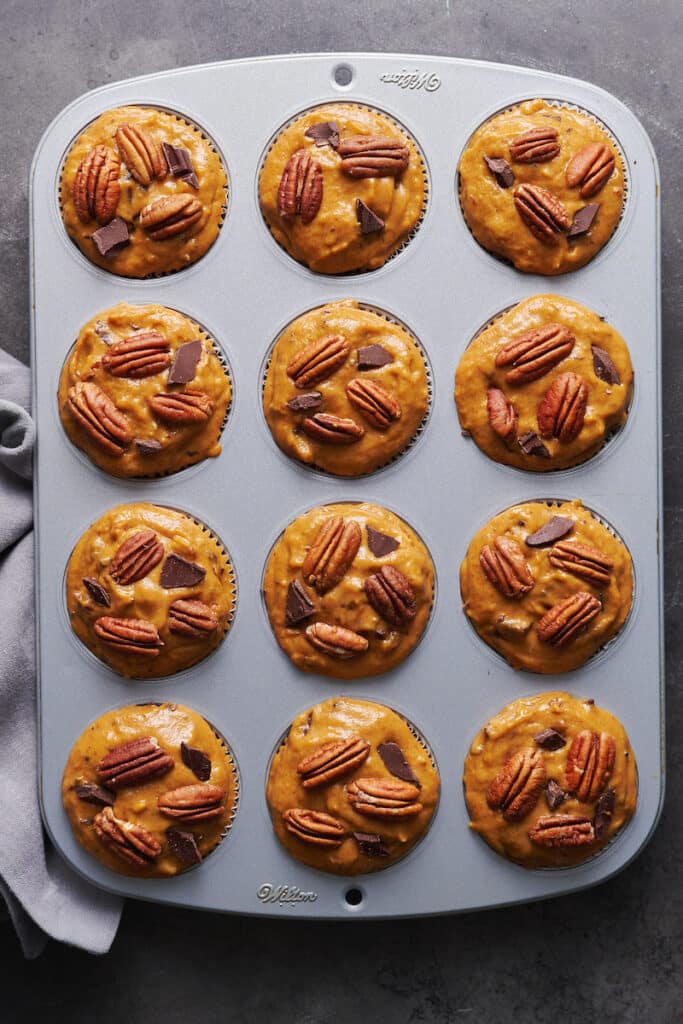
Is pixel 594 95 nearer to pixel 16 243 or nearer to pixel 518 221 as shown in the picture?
pixel 518 221

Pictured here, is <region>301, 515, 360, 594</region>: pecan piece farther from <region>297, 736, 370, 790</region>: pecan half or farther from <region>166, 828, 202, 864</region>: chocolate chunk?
<region>166, 828, 202, 864</region>: chocolate chunk

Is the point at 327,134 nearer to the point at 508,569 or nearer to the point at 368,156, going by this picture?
the point at 368,156

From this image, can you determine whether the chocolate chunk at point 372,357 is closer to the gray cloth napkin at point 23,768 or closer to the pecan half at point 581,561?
the pecan half at point 581,561

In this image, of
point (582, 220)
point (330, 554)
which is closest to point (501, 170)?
point (582, 220)

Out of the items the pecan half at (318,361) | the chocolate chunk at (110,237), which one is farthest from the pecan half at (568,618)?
the chocolate chunk at (110,237)

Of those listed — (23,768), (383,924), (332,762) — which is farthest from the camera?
(383,924)

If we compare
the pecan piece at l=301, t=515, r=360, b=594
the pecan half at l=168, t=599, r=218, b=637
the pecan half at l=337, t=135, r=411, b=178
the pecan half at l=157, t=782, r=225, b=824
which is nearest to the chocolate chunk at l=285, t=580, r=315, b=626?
the pecan piece at l=301, t=515, r=360, b=594
